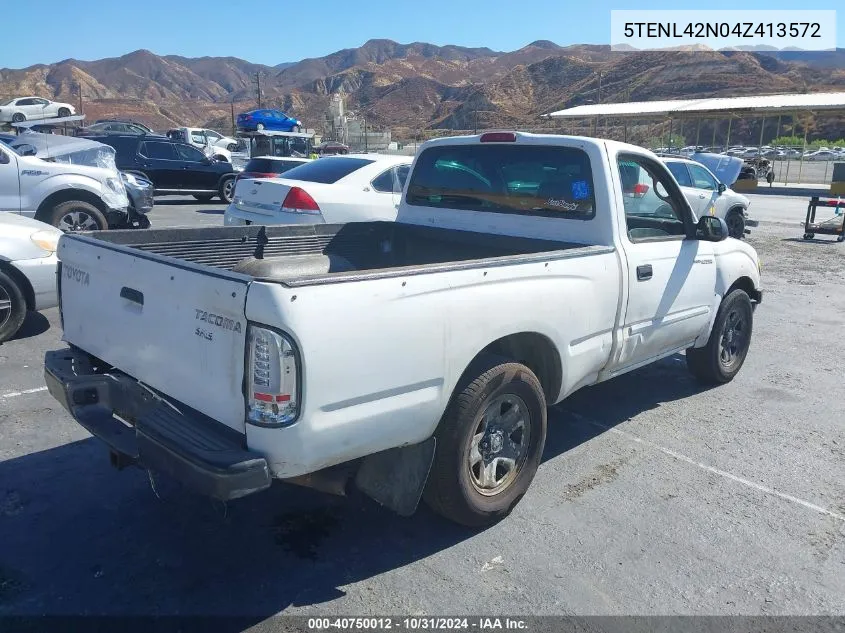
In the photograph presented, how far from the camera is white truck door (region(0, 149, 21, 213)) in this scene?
362 inches

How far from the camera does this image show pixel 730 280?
5.46 metres

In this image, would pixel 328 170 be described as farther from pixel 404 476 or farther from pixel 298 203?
pixel 404 476

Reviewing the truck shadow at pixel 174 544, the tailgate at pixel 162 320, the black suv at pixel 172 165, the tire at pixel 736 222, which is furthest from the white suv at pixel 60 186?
the tire at pixel 736 222

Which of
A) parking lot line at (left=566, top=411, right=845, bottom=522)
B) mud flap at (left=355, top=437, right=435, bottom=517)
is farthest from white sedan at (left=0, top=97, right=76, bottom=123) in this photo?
mud flap at (left=355, top=437, right=435, bottom=517)

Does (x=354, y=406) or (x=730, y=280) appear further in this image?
(x=730, y=280)

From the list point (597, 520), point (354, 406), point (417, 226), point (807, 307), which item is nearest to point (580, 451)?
point (597, 520)

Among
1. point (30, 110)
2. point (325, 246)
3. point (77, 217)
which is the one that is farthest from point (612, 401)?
point (30, 110)

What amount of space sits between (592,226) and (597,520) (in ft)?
5.58

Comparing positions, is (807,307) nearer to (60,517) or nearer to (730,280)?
(730,280)

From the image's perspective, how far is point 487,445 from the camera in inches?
140

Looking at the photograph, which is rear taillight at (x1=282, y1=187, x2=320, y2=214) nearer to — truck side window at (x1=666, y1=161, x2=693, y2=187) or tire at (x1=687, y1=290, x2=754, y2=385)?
tire at (x1=687, y1=290, x2=754, y2=385)

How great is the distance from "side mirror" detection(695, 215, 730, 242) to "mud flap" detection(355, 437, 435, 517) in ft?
9.13

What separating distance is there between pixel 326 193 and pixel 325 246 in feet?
13.5

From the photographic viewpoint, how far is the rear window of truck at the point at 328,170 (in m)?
9.36
